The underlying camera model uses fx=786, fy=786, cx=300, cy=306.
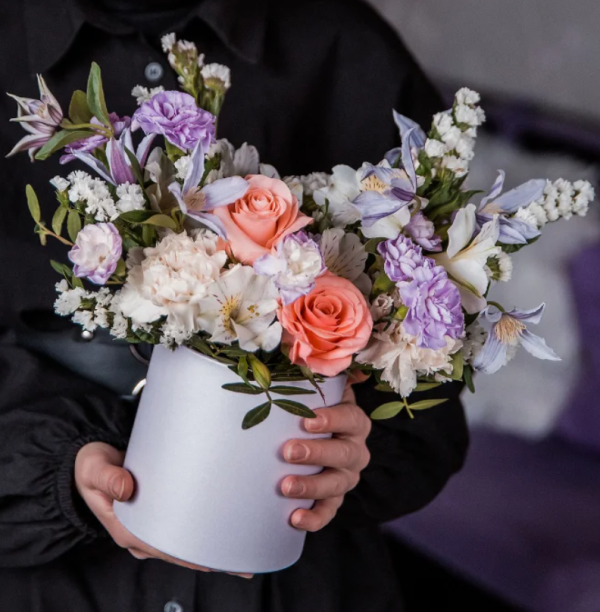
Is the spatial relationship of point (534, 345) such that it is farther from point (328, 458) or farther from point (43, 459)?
point (43, 459)

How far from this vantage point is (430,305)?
0.50 metres

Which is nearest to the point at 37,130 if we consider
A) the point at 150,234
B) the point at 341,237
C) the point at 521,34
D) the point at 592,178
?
the point at 150,234

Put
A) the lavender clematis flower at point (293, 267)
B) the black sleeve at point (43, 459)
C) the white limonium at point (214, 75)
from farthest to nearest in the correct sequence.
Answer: the black sleeve at point (43, 459) → the white limonium at point (214, 75) → the lavender clematis flower at point (293, 267)

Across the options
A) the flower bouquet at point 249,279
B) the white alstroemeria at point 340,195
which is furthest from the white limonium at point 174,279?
the white alstroemeria at point 340,195

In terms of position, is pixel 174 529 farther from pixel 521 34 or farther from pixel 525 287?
pixel 521 34

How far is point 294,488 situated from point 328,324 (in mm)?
180

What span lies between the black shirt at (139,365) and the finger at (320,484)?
0.49ft

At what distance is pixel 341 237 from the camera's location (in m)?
0.56

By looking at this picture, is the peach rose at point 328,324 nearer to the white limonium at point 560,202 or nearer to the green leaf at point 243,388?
the green leaf at point 243,388

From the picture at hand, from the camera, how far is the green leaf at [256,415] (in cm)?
55

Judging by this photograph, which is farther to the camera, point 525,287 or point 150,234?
point 525,287

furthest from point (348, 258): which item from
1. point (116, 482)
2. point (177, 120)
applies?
point (116, 482)

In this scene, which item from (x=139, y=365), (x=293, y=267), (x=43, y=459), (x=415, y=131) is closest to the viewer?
(x=293, y=267)

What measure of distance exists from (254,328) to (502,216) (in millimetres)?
193
